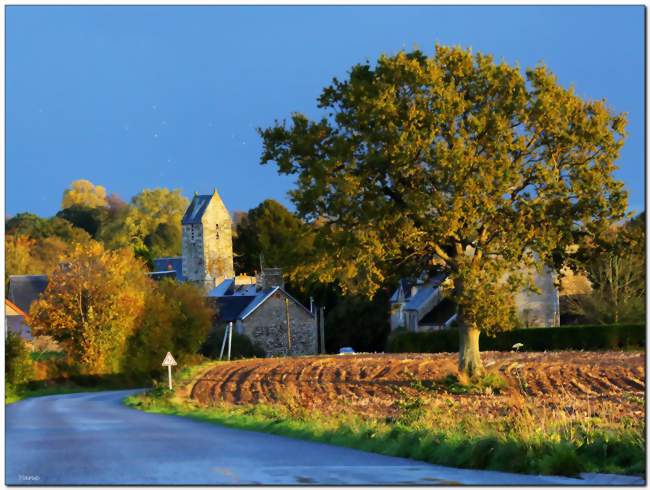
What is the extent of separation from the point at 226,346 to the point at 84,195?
8411 cm

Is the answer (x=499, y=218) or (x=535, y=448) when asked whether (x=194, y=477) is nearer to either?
(x=535, y=448)

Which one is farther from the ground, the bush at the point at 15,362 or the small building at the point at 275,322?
the small building at the point at 275,322

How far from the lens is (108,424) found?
30.6 m

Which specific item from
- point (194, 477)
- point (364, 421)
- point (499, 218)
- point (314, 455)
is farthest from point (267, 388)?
point (194, 477)

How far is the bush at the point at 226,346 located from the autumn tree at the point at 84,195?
76.2 metres

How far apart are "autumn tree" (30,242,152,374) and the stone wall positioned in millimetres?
22623

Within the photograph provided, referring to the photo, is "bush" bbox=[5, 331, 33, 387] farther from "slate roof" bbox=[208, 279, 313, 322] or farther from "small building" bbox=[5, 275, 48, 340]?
"small building" bbox=[5, 275, 48, 340]

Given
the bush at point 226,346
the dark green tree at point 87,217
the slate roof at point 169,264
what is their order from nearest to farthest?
the bush at point 226,346
the slate roof at point 169,264
the dark green tree at point 87,217

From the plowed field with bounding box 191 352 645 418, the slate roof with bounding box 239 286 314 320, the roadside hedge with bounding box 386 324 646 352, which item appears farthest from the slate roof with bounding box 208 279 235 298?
the plowed field with bounding box 191 352 645 418

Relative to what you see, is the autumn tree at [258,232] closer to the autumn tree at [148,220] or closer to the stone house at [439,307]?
the autumn tree at [148,220]

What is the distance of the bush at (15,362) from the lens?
61.0 m

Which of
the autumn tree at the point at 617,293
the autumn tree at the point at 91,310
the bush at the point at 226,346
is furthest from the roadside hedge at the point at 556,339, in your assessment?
the autumn tree at the point at 91,310

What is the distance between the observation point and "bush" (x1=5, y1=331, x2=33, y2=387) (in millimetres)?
60969

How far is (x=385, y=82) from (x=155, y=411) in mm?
14161
